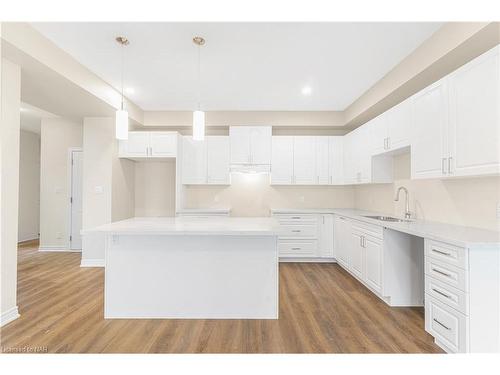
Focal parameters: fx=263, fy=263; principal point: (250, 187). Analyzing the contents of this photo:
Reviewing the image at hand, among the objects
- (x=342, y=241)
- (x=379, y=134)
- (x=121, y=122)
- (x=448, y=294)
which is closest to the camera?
(x=448, y=294)

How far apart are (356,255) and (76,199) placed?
535 cm

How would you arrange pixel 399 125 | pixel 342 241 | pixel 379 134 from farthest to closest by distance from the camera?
pixel 342 241, pixel 379 134, pixel 399 125

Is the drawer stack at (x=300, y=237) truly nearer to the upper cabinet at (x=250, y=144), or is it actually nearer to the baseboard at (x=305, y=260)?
the baseboard at (x=305, y=260)

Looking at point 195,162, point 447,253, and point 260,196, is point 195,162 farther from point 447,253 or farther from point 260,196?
point 447,253

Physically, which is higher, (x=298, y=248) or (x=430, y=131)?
(x=430, y=131)

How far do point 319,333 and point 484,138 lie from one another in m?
2.04

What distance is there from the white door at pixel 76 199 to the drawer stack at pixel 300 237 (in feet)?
13.4

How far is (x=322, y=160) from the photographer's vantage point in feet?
16.1

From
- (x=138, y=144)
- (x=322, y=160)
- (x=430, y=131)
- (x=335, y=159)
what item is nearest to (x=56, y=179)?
(x=138, y=144)

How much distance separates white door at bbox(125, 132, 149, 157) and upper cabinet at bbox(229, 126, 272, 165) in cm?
148

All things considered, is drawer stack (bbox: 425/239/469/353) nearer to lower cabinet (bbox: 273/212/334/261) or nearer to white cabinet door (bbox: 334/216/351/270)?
white cabinet door (bbox: 334/216/351/270)

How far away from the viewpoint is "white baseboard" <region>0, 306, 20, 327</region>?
2.39 metres

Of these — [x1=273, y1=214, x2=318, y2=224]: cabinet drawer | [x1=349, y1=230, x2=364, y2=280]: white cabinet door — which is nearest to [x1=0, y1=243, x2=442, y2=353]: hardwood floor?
[x1=349, y1=230, x2=364, y2=280]: white cabinet door
